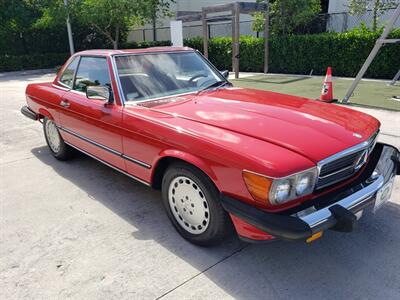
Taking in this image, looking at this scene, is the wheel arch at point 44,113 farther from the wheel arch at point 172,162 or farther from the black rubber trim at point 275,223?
the black rubber trim at point 275,223

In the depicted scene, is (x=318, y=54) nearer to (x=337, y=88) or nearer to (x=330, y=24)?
(x=337, y=88)

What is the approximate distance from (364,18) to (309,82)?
7.34 m

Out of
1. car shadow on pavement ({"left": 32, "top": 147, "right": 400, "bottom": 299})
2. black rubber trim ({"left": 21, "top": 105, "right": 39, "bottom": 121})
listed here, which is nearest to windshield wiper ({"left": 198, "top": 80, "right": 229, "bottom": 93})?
car shadow on pavement ({"left": 32, "top": 147, "right": 400, "bottom": 299})

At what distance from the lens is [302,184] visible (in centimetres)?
239

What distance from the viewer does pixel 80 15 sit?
2019 cm

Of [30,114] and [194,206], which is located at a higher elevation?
[30,114]

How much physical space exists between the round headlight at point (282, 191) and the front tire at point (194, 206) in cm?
48

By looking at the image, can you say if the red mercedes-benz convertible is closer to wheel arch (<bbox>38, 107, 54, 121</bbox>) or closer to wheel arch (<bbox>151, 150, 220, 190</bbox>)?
wheel arch (<bbox>151, 150, 220, 190</bbox>)

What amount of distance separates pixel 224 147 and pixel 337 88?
352 inches

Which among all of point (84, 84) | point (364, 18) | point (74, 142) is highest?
point (364, 18)

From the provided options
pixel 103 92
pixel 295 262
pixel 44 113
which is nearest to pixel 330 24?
pixel 44 113

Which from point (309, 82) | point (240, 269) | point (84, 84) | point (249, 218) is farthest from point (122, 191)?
point (309, 82)

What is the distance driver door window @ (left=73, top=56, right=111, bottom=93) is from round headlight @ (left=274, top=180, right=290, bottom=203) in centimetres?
226

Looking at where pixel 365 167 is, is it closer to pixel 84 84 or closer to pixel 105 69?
pixel 105 69
